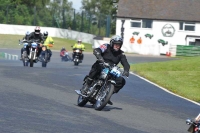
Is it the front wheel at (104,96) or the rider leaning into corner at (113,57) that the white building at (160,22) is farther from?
the front wheel at (104,96)

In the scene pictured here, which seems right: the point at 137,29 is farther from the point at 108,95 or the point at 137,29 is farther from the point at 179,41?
the point at 108,95

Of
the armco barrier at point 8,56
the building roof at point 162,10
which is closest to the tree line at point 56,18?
the building roof at point 162,10

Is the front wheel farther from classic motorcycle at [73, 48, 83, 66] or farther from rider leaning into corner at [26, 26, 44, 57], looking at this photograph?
classic motorcycle at [73, 48, 83, 66]

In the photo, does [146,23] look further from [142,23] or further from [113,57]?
[113,57]

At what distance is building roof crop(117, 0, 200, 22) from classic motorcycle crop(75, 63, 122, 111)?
57.7 metres

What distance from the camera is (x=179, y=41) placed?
72.2 m

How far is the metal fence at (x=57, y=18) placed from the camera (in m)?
72.2

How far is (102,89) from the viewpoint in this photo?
14.8m

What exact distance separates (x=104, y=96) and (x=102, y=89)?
0.69 feet

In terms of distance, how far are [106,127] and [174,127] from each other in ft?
7.01

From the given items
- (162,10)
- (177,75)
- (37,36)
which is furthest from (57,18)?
(177,75)

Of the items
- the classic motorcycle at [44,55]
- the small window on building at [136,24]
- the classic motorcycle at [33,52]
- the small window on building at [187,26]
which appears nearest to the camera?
the classic motorcycle at [33,52]

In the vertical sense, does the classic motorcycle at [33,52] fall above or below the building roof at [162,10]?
below

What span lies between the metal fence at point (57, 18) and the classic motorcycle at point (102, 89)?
57.2 metres
